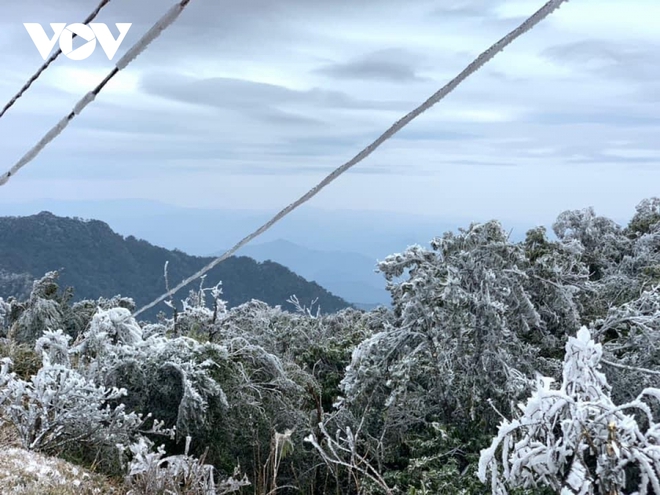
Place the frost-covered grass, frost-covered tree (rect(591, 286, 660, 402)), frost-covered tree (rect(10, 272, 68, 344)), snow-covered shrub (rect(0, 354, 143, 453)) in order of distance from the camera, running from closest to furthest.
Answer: the frost-covered grass → snow-covered shrub (rect(0, 354, 143, 453)) → frost-covered tree (rect(591, 286, 660, 402)) → frost-covered tree (rect(10, 272, 68, 344))

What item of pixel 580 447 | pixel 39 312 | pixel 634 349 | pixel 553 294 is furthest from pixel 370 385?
pixel 39 312

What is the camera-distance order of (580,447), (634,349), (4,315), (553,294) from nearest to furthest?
(580,447)
(634,349)
(553,294)
(4,315)

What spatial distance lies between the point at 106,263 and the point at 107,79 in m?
97.3

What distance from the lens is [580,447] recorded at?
3.17 m

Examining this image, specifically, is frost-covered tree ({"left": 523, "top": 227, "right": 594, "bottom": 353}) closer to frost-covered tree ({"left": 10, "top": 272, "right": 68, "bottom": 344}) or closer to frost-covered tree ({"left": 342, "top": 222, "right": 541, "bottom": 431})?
frost-covered tree ({"left": 342, "top": 222, "right": 541, "bottom": 431})

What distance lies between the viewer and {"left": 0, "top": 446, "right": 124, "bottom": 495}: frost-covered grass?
4074mm

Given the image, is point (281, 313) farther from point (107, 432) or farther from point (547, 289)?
point (107, 432)

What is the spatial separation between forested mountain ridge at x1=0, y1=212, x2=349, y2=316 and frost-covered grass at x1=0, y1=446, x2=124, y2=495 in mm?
77453

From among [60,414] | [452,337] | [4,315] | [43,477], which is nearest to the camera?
[43,477]

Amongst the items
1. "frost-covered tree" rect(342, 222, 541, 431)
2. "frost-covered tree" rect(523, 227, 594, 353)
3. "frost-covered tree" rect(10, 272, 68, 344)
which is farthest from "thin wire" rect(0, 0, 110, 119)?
"frost-covered tree" rect(10, 272, 68, 344)

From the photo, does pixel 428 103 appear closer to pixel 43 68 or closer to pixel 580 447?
pixel 43 68

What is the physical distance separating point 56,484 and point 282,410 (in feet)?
12.2

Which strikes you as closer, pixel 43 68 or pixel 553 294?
pixel 43 68

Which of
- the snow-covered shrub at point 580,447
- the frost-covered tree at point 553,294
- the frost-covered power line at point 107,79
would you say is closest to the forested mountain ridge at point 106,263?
the frost-covered tree at point 553,294
